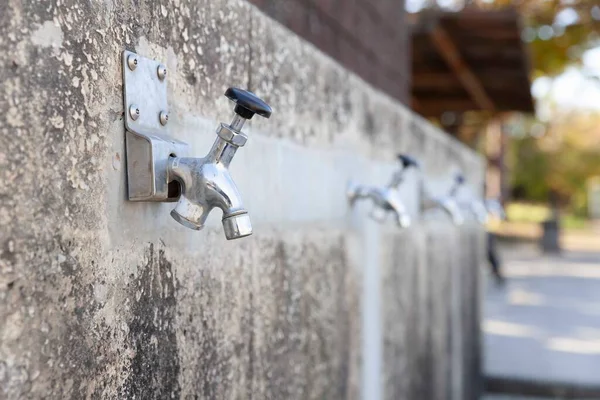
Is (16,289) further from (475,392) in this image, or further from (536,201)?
(536,201)

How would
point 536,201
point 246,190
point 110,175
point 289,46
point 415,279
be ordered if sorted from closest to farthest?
1. point 110,175
2. point 246,190
3. point 289,46
4. point 415,279
5. point 536,201

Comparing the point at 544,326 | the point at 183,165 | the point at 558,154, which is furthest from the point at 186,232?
the point at 558,154

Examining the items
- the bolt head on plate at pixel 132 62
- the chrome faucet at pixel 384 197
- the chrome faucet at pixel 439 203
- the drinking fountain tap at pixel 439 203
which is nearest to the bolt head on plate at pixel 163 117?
the bolt head on plate at pixel 132 62

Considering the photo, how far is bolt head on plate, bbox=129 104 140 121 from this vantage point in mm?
1175

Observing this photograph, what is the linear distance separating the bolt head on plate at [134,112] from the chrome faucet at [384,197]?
116cm

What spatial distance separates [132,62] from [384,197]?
4.04ft

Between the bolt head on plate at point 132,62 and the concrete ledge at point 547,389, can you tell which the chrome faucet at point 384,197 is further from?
the concrete ledge at point 547,389

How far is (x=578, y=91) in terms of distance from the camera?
1205 inches

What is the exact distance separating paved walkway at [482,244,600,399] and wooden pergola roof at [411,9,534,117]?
2.69 meters

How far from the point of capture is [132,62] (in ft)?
3.85

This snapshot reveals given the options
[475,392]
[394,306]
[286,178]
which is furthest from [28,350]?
[475,392]

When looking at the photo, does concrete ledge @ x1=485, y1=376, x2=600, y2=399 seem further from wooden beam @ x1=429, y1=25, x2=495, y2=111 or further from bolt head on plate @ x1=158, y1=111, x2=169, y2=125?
bolt head on plate @ x1=158, y1=111, x2=169, y2=125

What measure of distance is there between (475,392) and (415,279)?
2417 millimetres

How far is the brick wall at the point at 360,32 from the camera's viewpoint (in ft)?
10.6
